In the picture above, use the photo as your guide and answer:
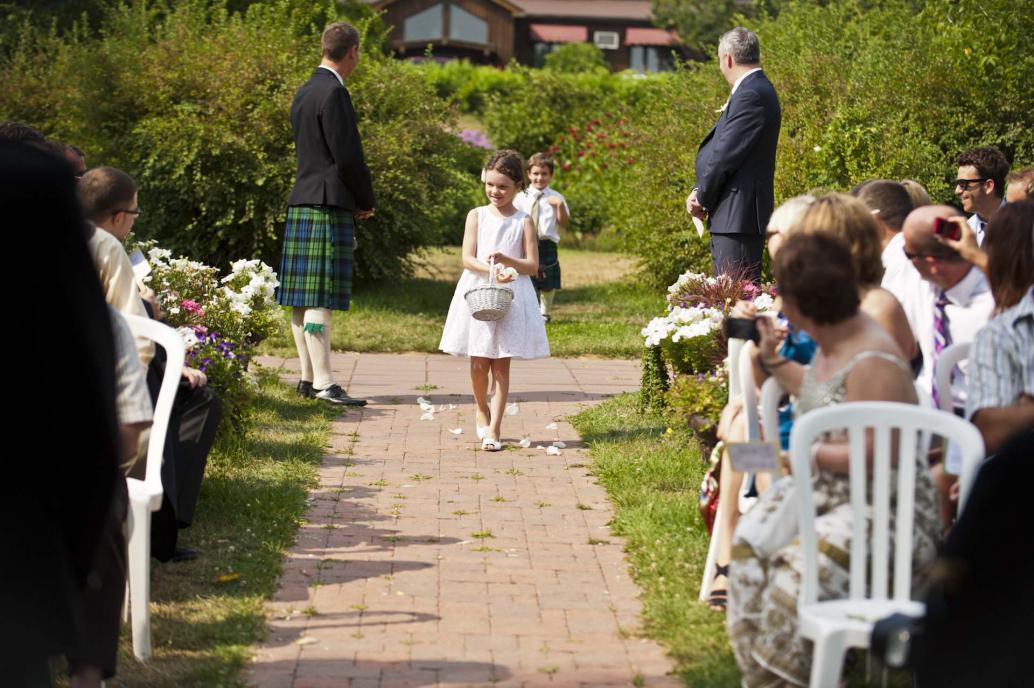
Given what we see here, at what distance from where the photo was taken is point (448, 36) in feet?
217

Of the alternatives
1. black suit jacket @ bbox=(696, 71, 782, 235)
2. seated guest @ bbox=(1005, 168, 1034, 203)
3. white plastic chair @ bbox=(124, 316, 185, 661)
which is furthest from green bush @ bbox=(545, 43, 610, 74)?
white plastic chair @ bbox=(124, 316, 185, 661)

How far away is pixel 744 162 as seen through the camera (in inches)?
320

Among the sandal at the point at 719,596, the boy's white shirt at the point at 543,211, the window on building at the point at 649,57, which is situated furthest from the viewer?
the window on building at the point at 649,57

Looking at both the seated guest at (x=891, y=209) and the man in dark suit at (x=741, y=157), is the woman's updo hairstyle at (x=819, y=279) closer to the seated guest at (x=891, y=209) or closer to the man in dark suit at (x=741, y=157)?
the seated guest at (x=891, y=209)

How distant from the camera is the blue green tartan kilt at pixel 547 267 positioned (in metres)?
13.5

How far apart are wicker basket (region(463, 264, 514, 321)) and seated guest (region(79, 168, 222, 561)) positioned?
2.06 m

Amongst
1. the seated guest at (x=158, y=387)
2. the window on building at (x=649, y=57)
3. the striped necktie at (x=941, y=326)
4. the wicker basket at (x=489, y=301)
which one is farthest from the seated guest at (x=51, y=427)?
the window on building at (x=649, y=57)

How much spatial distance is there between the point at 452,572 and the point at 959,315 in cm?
217

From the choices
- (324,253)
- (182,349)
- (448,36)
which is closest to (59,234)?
(182,349)

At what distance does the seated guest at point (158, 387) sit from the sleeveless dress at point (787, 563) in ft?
7.46

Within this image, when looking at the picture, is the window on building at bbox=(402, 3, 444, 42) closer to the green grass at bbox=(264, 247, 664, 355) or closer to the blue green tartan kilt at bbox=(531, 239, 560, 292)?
the green grass at bbox=(264, 247, 664, 355)

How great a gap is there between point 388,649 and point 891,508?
1741 millimetres

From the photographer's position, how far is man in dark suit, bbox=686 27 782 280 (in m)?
8.02

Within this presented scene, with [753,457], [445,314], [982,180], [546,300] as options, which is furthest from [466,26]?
[753,457]
